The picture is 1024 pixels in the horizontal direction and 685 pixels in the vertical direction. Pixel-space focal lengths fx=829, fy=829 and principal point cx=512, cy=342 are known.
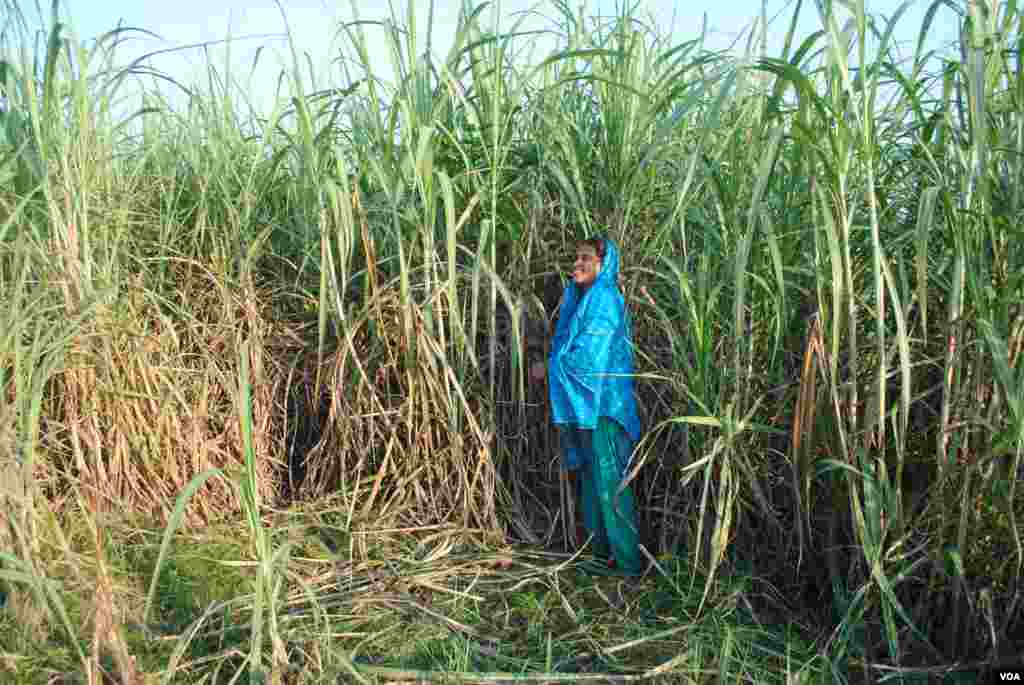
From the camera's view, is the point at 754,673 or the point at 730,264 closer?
the point at 754,673

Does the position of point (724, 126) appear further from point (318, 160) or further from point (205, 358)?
point (205, 358)

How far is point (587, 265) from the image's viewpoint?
245 centimetres

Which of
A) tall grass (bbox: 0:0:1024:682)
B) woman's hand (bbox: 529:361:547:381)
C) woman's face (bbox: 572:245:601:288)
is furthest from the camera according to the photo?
woman's hand (bbox: 529:361:547:381)

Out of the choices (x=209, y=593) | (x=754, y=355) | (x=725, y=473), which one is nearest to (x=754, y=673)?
(x=725, y=473)

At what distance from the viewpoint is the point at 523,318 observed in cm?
276

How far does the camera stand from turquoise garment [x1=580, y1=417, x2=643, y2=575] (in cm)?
253

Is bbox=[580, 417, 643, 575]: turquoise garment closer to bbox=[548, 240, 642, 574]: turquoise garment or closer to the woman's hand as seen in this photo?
bbox=[548, 240, 642, 574]: turquoise garment

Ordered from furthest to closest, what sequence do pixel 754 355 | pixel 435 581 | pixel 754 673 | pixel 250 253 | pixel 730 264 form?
pixel 250 253 < pixel 435 581 < pixel 754 355 < pixel 730 264 < pixel 754 673

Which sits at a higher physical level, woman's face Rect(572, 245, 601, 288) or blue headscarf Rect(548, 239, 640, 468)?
woman's face Rect(572, 245, 601, 288)

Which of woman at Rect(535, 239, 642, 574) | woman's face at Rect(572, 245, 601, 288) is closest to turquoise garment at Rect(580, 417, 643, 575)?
woman at Rect(535, 239, 642, 574)

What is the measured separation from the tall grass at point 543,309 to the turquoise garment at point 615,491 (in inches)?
4.1

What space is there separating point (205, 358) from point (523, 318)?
1.05 meters

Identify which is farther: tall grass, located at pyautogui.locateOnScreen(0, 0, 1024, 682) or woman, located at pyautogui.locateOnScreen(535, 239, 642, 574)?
woman, located at pyautogui.locateOnScreen(535, 239, 642, 574)

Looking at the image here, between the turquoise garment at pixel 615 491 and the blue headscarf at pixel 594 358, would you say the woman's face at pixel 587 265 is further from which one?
the turquoise garment at pixel 615 491
